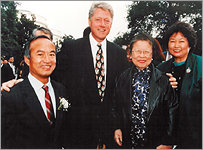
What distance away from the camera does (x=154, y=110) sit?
2453 mm

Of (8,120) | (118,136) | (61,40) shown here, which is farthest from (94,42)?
(8,120)

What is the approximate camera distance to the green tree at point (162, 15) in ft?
9.73

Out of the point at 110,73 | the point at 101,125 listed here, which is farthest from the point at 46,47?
the point at 101,125

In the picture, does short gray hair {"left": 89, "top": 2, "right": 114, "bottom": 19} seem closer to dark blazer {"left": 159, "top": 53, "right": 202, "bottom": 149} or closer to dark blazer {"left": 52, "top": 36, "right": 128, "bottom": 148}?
dark blazer {"left": 52, "top": 36, "right": 128, "bottom": 148}

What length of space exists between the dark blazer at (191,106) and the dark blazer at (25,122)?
167 centimetres

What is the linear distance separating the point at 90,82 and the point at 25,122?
3.36 ft

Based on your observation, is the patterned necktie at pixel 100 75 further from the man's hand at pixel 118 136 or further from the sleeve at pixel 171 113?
the sleeve at pixel 171 113

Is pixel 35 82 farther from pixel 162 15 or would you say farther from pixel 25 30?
pixel 162 15

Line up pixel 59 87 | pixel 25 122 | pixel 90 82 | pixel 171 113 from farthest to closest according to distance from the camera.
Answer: pixel 90 82
pixel 59 87
pixel 171 113
pixel 25 122

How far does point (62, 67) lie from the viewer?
2807 millimetres

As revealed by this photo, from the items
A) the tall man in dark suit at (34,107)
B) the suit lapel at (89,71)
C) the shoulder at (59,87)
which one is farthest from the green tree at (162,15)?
the tall man in dark suit at (34,107)

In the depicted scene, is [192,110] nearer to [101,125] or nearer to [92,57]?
[101,125]

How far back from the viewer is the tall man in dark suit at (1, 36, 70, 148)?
2.19 metres

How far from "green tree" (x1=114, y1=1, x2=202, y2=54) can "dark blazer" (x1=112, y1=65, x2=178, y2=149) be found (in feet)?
2.45
